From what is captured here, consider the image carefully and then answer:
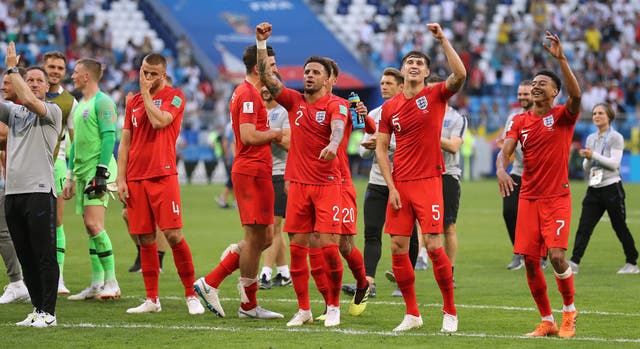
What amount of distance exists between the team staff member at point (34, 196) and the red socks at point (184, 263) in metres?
1.35

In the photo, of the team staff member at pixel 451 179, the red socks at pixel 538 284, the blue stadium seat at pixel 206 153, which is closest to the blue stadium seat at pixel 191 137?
the blue stadium seat at pixel 206 153

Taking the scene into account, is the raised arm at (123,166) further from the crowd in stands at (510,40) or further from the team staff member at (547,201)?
the crowd in stands at (510,40)

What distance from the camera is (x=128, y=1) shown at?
137ft

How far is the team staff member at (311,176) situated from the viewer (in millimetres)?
9844

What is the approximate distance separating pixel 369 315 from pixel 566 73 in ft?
10.5

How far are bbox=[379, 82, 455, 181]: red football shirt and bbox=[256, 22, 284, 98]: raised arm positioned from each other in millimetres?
1083

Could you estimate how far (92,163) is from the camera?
38.9 ft

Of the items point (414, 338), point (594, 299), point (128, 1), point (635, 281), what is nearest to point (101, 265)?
point (414, 338)

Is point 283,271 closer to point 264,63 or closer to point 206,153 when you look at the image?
point 264,63

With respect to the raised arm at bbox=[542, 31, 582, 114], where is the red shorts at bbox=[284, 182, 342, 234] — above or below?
below

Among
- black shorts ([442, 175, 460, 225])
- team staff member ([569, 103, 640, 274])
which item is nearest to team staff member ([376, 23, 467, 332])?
black shorts ([442, 175, 460, 225])

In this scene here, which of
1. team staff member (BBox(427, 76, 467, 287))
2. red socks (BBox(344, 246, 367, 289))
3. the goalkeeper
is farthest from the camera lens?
team staff member (BBox(427, 76, 467, 287))

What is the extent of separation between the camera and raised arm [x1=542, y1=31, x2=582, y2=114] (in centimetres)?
880

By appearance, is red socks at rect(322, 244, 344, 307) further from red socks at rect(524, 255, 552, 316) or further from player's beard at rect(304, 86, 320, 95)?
red socks at rect(524, 255, 552, 316)
